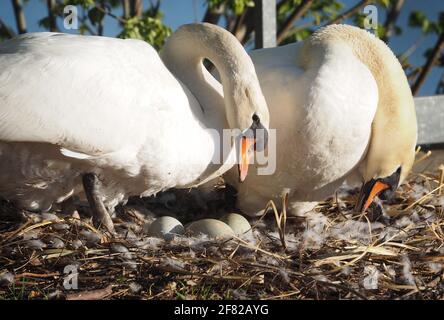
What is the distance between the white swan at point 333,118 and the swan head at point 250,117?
0.21 m

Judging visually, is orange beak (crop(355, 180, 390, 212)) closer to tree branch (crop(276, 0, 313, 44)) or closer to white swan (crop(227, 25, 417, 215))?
white swan (crop(227, 25, 417, 215))

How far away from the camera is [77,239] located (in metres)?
3.20

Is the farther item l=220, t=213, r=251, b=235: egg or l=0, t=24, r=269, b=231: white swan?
l=220, t=213, r=251, b=235: egg

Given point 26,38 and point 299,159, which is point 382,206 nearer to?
point 299,159

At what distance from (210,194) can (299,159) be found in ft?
2.60

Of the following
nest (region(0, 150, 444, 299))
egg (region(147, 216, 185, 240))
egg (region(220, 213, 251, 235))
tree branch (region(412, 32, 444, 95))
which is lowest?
tree branch (region(412, 32, 444, 95))

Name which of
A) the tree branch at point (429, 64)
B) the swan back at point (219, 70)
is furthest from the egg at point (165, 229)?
the tree branch at point (429, 64)

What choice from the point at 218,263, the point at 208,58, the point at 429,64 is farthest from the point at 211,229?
the point at 429,64

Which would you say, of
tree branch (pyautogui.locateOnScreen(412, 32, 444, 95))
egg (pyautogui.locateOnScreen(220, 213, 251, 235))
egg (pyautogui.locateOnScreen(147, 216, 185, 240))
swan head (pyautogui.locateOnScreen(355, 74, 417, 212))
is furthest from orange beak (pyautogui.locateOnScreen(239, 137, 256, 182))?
tree branch (pyautogui.locateOnScreen(412, 32, 444, 95))

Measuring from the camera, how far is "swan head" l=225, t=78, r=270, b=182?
3.45 metres

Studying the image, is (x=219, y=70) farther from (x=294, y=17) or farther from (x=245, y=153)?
(x=294, y=17)

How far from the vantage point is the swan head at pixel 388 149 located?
3799 millimetres

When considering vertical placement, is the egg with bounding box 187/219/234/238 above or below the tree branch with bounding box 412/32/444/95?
above
